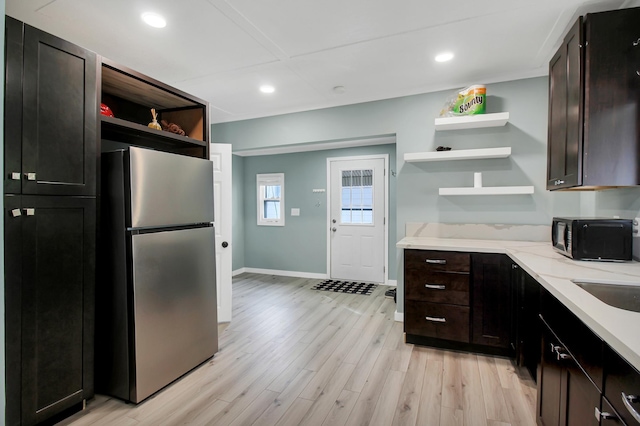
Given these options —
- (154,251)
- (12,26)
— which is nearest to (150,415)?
(154,251)

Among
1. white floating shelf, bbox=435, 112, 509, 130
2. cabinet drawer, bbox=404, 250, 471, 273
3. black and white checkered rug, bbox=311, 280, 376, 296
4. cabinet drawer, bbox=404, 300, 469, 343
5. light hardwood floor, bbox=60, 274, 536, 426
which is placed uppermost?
white floating shelf, bbox=435, 112, 509, 130

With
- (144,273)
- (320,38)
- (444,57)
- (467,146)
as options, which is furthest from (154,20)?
(467,146)

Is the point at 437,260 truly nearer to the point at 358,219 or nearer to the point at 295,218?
the point at 358,219

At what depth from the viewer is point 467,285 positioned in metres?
2.60

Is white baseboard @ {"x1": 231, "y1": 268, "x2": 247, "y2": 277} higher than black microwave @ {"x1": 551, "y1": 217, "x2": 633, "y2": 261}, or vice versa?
black microwave @ {"x1": 551, "y1": 217, "x2": 633, "y2": 261}

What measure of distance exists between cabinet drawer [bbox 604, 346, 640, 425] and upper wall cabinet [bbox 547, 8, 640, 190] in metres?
1.21

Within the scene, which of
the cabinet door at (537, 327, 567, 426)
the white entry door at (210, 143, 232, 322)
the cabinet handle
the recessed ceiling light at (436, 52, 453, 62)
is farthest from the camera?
the white entry door at (210, 143, 232, 322)

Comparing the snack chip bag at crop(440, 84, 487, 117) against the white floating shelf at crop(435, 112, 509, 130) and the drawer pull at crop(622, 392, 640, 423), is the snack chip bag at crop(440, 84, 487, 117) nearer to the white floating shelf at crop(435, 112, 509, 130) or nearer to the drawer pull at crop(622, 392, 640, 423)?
the white floating shelf at crop(435, 112, 509, 130)

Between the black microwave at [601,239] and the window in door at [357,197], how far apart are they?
3.20 m

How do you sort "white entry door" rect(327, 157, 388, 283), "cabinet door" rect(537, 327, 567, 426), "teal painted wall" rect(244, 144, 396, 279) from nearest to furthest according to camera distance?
"cabinet door" rect(537, 327, 567, 426) → "white entry door" rect(327, 157, 388, 283) → "teal painted wall" rect(244, 144, 396, 279)

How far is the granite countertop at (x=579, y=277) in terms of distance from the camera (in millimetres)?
879

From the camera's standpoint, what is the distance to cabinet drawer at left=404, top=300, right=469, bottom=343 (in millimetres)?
2631

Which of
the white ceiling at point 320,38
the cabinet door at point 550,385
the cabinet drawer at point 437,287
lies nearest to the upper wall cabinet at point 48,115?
the white ceiling at point 320,38

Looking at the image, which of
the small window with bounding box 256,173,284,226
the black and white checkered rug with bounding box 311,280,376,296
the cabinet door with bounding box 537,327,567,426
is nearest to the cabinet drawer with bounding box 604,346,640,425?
the cabinet door with bounding box 537,327,567,426
